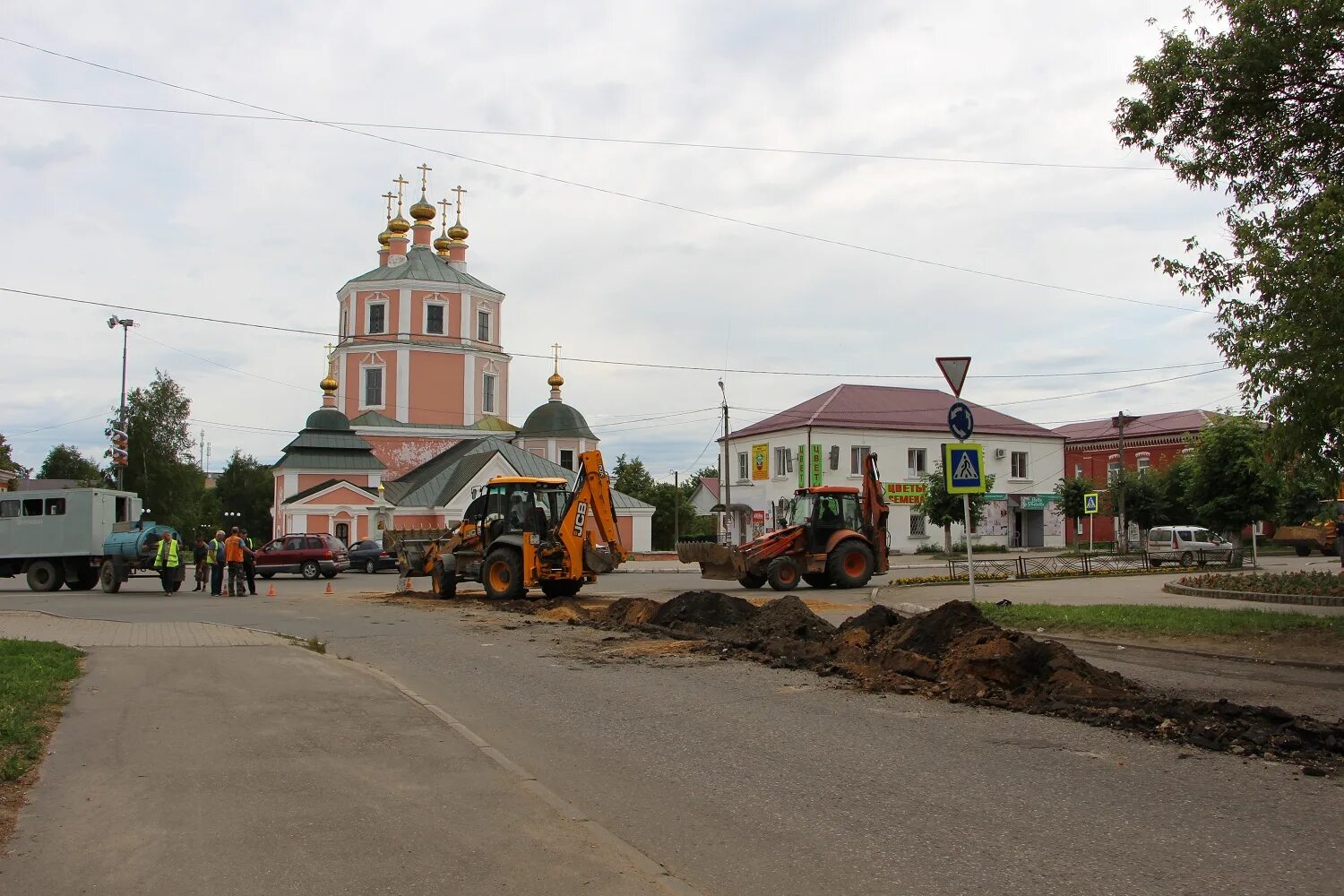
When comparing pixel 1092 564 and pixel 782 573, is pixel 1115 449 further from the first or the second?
pixel 782 573

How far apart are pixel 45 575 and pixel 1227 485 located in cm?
3688

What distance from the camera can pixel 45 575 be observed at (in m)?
30.3

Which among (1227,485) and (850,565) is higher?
(1227,485)

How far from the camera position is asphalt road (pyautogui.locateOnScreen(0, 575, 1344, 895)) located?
5.03m

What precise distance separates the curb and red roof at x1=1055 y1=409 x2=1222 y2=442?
43096 millimetres

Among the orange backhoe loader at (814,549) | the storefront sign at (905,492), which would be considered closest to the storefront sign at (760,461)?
the storefront sign at (905,492)

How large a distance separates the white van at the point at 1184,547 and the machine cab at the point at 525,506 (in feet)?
82.0

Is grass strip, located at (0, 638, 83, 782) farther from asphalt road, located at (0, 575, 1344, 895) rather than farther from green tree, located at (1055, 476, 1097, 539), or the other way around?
green tree, located at (1055, 476, 1097, 539)

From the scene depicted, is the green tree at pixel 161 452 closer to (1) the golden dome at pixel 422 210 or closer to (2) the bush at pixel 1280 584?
(1) the golden dome at pixel 422 210

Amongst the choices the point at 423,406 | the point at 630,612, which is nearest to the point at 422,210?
the point at 423,406

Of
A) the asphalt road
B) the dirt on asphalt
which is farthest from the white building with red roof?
the asphalt road

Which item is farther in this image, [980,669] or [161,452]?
[161,452]

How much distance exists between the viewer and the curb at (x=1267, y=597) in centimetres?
1752

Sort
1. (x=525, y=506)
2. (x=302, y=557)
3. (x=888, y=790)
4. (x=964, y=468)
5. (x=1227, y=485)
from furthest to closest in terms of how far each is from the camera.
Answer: (x=302, y=557), (x=1227, y=485), (x=525, y=506), (x=964, y=468), (x=888, y=790)
